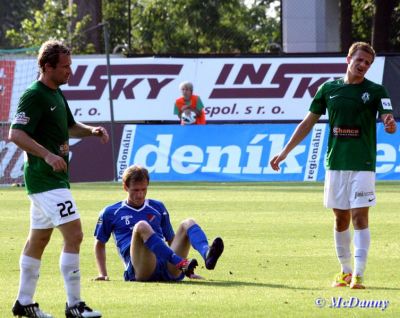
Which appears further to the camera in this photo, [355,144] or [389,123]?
[355,144]

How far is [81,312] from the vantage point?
8.93 m

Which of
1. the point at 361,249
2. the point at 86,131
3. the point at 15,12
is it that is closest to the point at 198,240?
the point at 361,249

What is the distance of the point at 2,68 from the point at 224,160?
5922 mm

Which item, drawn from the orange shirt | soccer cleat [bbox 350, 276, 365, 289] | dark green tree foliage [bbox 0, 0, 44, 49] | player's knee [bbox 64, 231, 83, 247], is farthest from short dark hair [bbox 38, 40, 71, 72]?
dark green tree foliage [bbox 0, 0, 44, 49]

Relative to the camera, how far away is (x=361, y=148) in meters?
11.1

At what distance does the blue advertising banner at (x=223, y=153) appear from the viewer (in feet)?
89.7

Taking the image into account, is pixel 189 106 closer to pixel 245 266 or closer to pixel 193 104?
pixel 193 104

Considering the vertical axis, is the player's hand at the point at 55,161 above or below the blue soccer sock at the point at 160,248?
above

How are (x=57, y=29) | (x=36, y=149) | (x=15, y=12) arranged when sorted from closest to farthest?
(x=36, y=149) < (x=57, y=29) < (x=15, y=12)

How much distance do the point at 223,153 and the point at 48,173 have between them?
18.8m

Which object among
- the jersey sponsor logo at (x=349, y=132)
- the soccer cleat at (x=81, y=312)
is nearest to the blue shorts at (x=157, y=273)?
the jersey sponsor logo at (x=349, y=132)

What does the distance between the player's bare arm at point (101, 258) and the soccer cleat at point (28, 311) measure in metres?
2.06

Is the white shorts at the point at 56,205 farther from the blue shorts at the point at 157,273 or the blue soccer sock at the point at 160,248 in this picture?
the blue shorts at the point at 157,273

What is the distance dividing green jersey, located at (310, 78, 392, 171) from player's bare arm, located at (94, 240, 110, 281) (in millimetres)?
2139
